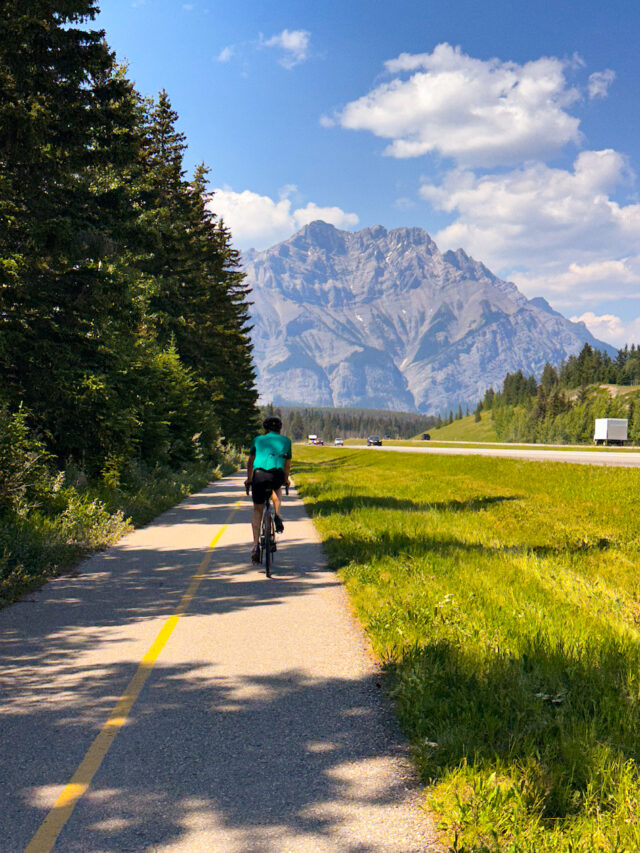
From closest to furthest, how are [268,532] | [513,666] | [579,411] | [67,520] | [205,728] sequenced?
[205,728] → [513,666] → [268,532] → [67,520] → [579,411]

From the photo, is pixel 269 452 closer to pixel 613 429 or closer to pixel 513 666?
pixel 513 666

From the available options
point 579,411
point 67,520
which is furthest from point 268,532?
point 579,411

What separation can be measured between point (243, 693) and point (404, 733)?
4.62ft

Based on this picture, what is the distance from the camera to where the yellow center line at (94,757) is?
3.14 metres

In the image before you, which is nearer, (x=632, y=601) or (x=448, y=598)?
(x=448, y=598)

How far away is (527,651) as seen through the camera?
5.30m

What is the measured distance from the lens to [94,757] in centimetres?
395

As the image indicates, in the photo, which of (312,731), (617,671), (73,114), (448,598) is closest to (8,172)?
(73,114)

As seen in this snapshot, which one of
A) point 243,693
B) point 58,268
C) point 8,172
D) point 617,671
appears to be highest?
point 8,172

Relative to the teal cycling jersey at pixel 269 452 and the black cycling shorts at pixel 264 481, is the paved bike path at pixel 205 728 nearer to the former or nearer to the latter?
the black cycling shorts at pixel 264 481

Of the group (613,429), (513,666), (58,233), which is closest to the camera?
(513,666)

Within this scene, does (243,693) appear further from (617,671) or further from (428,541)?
(428,541)

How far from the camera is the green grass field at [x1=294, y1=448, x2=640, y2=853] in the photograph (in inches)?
123

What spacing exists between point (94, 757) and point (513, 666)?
310 centimetres
